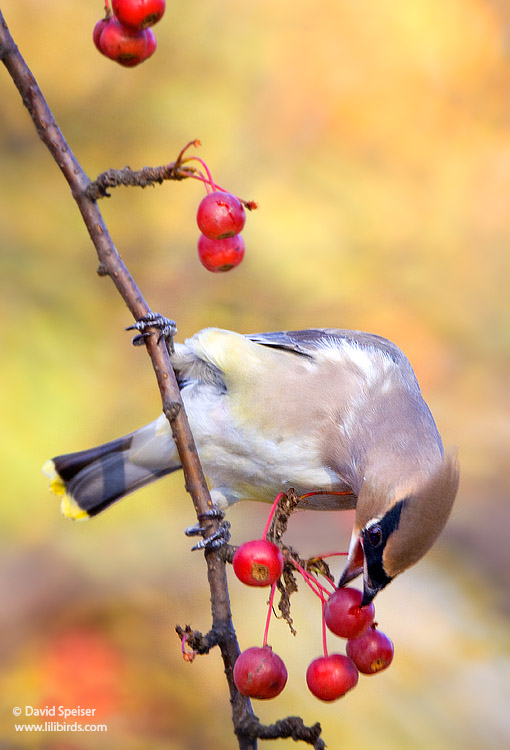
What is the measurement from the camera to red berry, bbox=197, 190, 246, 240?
232 cm

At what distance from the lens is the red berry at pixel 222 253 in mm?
2480

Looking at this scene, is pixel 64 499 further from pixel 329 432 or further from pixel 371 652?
pixel 371 652

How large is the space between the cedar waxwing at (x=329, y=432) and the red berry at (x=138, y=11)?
57.9 inches

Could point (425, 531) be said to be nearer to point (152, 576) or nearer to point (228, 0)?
point (152, 576)

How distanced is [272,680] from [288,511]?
40 cm

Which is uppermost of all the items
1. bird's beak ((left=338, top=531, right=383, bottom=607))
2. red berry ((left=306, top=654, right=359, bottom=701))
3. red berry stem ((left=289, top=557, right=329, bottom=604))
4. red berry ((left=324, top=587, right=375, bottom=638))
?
bird's beak ((left=338, top=531, right=383, bottom=607))

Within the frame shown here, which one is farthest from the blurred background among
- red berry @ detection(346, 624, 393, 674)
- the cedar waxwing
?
red berry @ detection(346, 624, 393, 674)

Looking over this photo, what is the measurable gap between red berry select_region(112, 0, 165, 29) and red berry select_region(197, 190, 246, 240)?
1.50ft

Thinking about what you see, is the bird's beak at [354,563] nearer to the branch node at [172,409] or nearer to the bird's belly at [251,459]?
the bird's belly at [251,459]

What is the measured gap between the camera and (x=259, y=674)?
2.08 m

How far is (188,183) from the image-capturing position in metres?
5.08

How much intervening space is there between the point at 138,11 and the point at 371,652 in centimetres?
169

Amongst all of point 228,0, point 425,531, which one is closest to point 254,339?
point 425,531

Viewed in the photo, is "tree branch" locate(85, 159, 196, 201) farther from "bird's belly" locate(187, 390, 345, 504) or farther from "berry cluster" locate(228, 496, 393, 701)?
"bird's belly" locate(187, 390, 345, 504)
